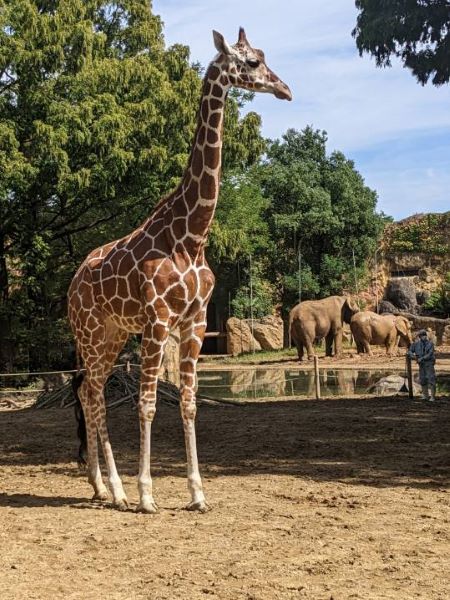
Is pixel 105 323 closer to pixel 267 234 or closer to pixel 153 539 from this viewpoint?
pixel 153 539

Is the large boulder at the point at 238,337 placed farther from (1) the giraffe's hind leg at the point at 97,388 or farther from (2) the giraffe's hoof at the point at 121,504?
(2) the giraffe's hoof at the point at 121,504

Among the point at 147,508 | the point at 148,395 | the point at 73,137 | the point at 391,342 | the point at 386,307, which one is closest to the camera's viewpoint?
the point at 147,508

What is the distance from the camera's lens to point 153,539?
5.71 meters

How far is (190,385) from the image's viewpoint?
6.86m

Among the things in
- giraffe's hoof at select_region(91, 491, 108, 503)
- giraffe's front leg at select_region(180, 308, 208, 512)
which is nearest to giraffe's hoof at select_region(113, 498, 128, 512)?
giraffe's hoof at select_region(91, 491, 108, 503)

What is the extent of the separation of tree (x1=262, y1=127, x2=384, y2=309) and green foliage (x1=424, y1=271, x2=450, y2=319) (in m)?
3.20

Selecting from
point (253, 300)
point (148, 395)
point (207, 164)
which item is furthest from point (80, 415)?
point (253, 300)

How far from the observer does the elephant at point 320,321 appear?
27.7 m

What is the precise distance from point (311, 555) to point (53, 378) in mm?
15802

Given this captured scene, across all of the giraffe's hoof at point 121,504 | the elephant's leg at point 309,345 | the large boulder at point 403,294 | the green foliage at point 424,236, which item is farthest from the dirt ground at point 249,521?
the green foliage at point 424,236

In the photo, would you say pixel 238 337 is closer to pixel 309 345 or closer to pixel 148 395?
pixel 309 345

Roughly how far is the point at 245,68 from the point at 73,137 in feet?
43.7

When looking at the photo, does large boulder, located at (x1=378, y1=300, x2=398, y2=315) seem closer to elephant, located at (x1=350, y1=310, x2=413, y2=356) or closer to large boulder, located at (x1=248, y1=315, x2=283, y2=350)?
large boulder, located at (x1=248, y1=315, x2=283, y2=350)

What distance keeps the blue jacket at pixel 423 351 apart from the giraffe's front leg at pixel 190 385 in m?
7.87
